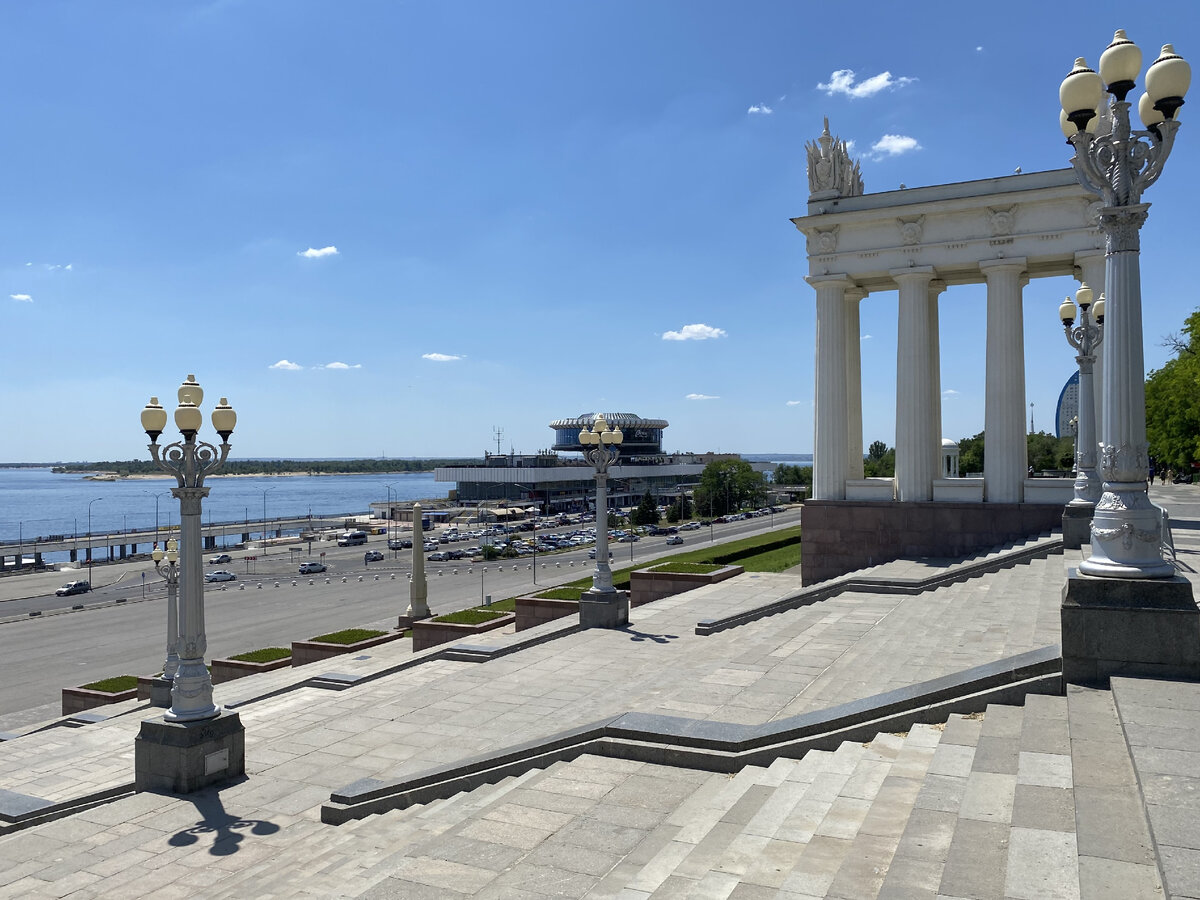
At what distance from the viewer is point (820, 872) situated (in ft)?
17.7

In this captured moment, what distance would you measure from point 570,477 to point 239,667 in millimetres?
112418

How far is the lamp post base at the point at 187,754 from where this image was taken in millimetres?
10609

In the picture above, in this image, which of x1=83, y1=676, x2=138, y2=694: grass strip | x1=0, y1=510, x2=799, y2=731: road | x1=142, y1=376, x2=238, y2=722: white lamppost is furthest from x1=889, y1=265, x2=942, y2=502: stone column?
x1=83, y1=676, x2=138, y2=694: grass strip

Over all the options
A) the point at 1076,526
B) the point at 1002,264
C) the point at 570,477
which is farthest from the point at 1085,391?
the point at 570,477

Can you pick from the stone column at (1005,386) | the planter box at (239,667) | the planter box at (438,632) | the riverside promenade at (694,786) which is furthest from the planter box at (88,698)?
the stone column at (1005,386)

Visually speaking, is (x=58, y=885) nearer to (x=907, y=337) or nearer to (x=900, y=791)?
(x=900, y=791)

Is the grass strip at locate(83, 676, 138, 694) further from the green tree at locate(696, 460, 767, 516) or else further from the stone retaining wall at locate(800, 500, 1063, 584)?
the green tree at locate(696, 460, 767, 516)

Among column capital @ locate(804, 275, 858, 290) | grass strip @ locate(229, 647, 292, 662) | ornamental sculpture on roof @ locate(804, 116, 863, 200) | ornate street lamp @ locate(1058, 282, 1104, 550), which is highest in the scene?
ornamental sculpture on roof @ locate(804, 116, 863, 200)

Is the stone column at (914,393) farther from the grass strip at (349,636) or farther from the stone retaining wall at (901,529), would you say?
the grass strip at (349,636)

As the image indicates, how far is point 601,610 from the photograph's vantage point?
19.2m

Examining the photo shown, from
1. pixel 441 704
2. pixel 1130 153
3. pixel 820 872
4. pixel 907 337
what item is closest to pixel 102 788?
pixel 441 704

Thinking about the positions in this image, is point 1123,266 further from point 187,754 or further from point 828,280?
point 828,280

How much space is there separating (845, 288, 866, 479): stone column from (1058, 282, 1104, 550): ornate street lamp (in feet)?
32.0

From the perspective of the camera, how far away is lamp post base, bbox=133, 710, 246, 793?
10609mm
